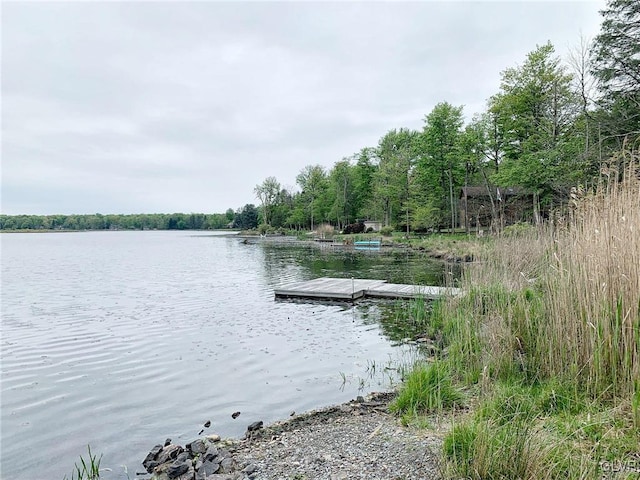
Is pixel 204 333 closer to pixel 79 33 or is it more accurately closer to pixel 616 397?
pixel 616 397

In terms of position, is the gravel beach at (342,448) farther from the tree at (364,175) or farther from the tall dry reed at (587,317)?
the tree at (364,175)

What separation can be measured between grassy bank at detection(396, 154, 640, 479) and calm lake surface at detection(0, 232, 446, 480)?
206cm

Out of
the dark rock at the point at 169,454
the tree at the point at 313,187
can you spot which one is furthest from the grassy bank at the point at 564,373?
the tree at the point at 313,187

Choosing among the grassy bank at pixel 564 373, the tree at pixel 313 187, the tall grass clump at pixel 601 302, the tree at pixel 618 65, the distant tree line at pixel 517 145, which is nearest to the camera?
the grassy bank at pixel 564 373

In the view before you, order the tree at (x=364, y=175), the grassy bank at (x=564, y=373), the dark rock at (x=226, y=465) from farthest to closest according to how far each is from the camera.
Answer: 1. the tree at (x=364, y=175)
2. the dark rock at (x=226, y=465)
3. the grassy bank at (x=564, y=373)

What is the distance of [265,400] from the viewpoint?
5711mm

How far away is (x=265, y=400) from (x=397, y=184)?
38.7m

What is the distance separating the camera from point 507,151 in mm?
31125

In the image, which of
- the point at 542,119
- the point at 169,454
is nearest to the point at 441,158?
the point at 542,119

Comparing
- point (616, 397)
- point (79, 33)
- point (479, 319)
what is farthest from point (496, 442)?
point (79, 33)

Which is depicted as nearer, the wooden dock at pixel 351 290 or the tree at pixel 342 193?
the wooden dock at pixel 351 290

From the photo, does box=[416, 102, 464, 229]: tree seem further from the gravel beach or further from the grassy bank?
the gravel beach

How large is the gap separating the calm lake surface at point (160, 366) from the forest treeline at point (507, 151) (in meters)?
4.26

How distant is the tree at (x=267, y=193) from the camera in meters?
71.2
